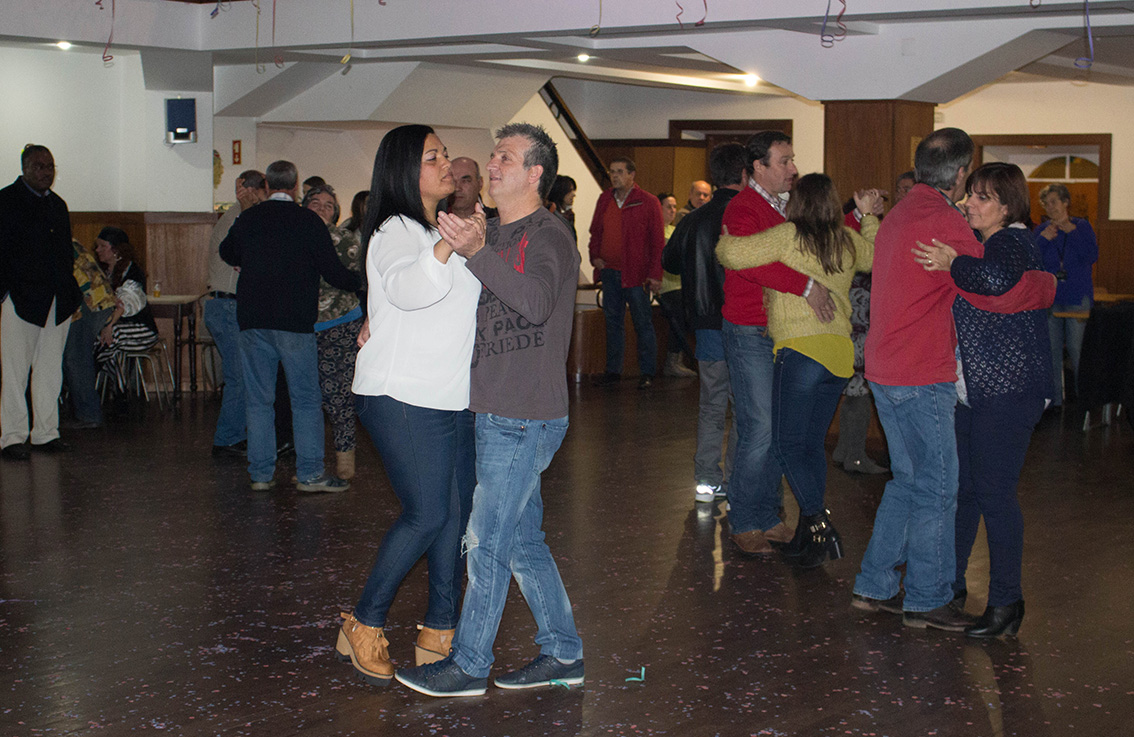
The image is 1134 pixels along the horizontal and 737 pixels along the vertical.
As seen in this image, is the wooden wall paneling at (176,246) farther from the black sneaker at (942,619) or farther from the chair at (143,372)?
the black sneaker at (942,619)

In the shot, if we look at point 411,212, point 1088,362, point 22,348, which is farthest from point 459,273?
point 1088,362

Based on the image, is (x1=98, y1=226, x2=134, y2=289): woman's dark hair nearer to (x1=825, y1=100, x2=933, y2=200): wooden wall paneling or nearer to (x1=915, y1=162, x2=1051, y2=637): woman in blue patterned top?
(x1=825, y1=100, x2=933, y2=200): wooden wall paneling

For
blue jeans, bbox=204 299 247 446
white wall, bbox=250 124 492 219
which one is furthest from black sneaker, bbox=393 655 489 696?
white wall, bbox=250 124 492 219

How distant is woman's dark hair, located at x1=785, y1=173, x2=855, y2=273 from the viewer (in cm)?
450

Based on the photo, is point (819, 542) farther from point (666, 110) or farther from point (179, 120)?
point (666, 110)

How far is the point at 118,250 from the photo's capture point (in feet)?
28.7

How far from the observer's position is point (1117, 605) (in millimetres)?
4410

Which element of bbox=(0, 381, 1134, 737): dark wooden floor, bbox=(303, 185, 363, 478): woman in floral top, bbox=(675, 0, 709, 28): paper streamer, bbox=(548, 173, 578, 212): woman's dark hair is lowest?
bbox=(0, 381, 1134, 737): dark wooden floor

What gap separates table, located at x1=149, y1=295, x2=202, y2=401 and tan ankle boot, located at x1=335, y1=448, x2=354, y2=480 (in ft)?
11.3

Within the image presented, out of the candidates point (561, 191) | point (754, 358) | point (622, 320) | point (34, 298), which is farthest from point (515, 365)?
point (622, 320)

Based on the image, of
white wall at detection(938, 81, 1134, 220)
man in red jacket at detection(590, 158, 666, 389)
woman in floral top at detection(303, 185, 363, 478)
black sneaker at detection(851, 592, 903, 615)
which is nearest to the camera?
black sneaker at detection(851, 592, 903, 615)

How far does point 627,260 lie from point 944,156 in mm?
6332

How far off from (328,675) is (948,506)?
2076 mm

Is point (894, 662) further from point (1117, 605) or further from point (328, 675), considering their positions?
point (328, 675)
